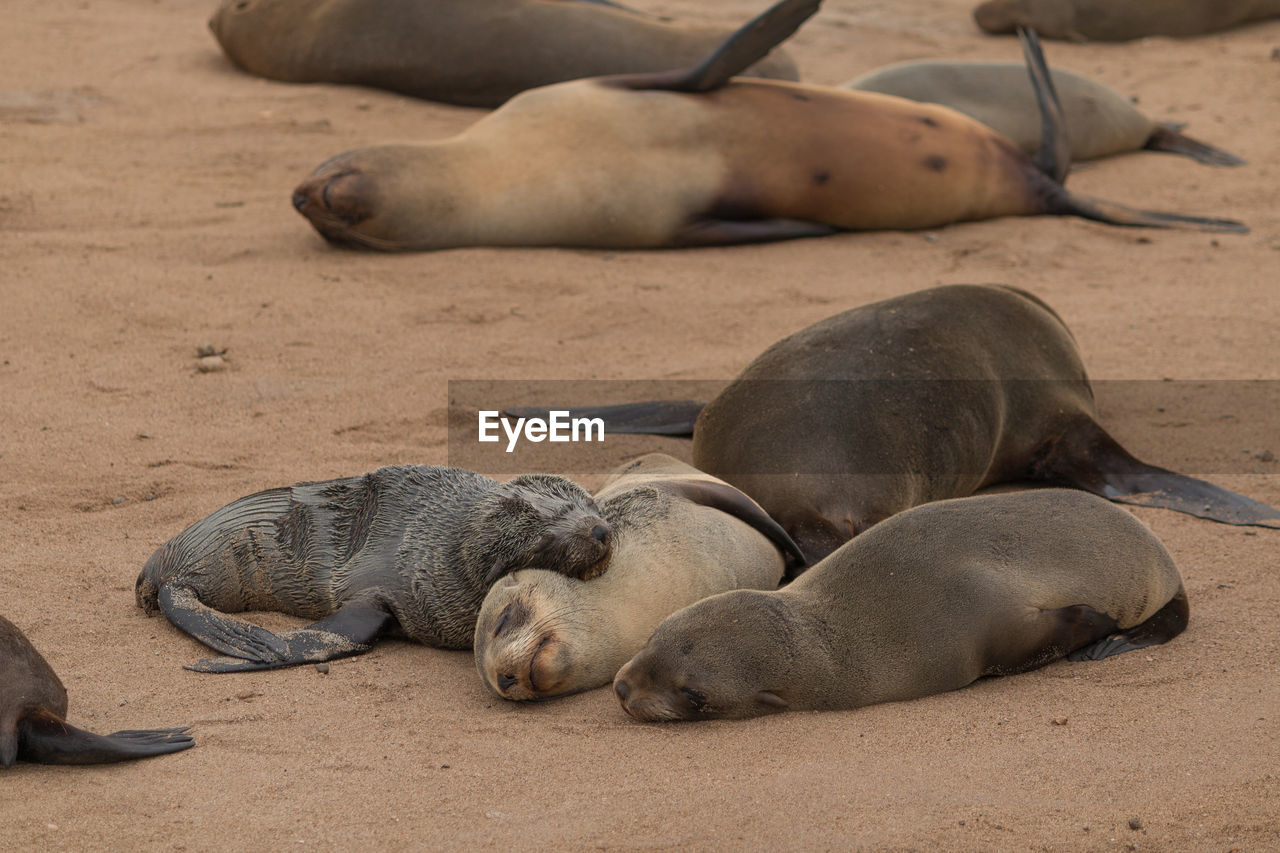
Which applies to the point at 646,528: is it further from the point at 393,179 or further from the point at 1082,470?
the point at 393,179

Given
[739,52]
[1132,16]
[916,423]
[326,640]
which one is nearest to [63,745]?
[326,640]

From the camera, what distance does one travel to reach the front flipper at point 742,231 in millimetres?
7352

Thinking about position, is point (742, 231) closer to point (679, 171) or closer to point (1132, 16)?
point (679, 171)

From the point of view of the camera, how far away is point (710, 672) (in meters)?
3.20

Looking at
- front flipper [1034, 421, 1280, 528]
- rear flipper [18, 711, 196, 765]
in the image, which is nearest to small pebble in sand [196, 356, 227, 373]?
rear flipper [18, 711, 196, 765]

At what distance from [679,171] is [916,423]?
3.28m

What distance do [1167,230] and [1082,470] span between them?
3.55 metres

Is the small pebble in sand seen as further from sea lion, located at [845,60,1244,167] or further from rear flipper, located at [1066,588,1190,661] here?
sea lion, located at [845,60,1244,167]

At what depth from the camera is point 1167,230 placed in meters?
7.75

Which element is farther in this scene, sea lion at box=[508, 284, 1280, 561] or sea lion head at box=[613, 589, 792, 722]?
sea lion at box=[508, 284, 1280, 561]

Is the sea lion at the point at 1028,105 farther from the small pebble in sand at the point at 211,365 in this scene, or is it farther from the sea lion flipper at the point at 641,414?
the small pebble in sand at the point at 211,365

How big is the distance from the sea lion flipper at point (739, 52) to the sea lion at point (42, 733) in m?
5.10

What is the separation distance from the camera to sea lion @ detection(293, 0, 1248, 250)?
7.07 metres

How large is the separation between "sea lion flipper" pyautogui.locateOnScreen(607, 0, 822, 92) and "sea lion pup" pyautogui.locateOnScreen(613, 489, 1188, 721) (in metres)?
4.21
